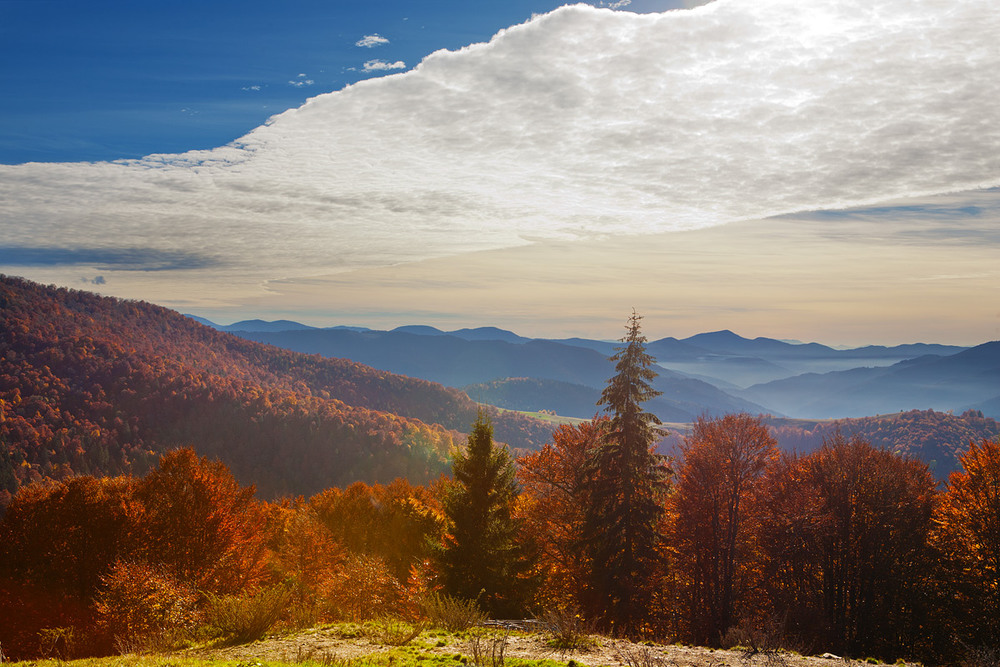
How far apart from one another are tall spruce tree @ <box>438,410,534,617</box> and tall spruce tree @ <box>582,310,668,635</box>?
331 centimetres

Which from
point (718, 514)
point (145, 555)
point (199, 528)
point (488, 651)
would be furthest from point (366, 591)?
point (718, 514)

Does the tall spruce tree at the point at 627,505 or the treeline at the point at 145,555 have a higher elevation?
the tall spruce tree at the point at 627,505

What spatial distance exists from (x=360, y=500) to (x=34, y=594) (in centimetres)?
2362

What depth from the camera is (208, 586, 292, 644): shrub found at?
48.4 ft

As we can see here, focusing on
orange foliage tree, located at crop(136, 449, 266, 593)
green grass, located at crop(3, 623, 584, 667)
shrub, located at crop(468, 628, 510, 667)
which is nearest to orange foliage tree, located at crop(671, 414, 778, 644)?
shrub, located at crop(468, 628, 510, 667)

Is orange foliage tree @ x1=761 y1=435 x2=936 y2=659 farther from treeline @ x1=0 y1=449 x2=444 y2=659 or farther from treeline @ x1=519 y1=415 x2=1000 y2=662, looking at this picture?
treeline @ x1=0 y1=449 x2=444 y2=659

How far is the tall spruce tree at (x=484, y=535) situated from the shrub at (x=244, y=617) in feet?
26.4

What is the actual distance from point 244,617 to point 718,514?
20.5 metres

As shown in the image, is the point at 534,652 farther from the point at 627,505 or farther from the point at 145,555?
the point at 145,555

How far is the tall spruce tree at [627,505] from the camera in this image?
2311 centimetres

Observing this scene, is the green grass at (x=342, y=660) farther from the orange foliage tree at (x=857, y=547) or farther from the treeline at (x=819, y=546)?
the orange foliage tree at (x=857, y=547)

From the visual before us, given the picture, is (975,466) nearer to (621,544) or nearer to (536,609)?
(621,544)

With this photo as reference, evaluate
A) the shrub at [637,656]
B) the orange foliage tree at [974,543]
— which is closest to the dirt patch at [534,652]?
the shrub at [637,656]

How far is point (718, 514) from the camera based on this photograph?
2609 centimetres
